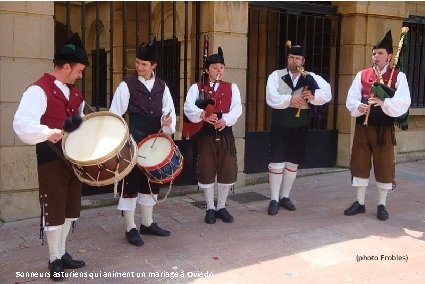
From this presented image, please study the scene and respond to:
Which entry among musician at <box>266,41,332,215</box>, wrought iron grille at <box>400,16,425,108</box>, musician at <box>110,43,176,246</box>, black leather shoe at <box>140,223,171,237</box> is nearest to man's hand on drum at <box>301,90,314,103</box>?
musician at <box>266,41,332,215</box>

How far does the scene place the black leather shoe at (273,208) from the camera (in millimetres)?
5945

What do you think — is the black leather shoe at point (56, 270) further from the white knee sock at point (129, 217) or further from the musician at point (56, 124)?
the white knee sock at point (129, 217)

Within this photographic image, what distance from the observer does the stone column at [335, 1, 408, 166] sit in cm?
820

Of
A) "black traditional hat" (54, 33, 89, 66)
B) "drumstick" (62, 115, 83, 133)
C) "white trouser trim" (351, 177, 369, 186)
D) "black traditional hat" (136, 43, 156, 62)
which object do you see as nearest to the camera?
"drumstick" (62, 115, 83, 133)

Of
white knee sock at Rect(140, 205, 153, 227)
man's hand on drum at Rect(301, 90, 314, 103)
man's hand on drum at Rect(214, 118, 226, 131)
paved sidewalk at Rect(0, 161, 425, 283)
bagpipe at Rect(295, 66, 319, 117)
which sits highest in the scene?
bagpipe at Rect(295, 66, 319, 117)

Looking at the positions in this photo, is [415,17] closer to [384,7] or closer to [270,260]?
[384,7]

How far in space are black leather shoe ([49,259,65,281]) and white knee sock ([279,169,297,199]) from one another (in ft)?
10.2

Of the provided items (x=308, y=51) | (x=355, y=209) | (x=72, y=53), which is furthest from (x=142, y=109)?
(x=308, y=51)

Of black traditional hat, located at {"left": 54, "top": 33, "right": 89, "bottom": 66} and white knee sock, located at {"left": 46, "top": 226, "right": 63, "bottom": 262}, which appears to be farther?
white knee sock, located at {"left": 46, "top": 226, "right": 63, "bottom": 262}

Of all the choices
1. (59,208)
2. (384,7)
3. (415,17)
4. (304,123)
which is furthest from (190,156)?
(415,17)

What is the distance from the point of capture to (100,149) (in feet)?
12.4

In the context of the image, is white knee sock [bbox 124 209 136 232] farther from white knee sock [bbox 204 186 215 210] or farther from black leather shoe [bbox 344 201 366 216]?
black leather shoe [bbox 344 201 366 216]

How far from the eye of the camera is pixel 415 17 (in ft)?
30.8

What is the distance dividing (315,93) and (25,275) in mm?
3639
